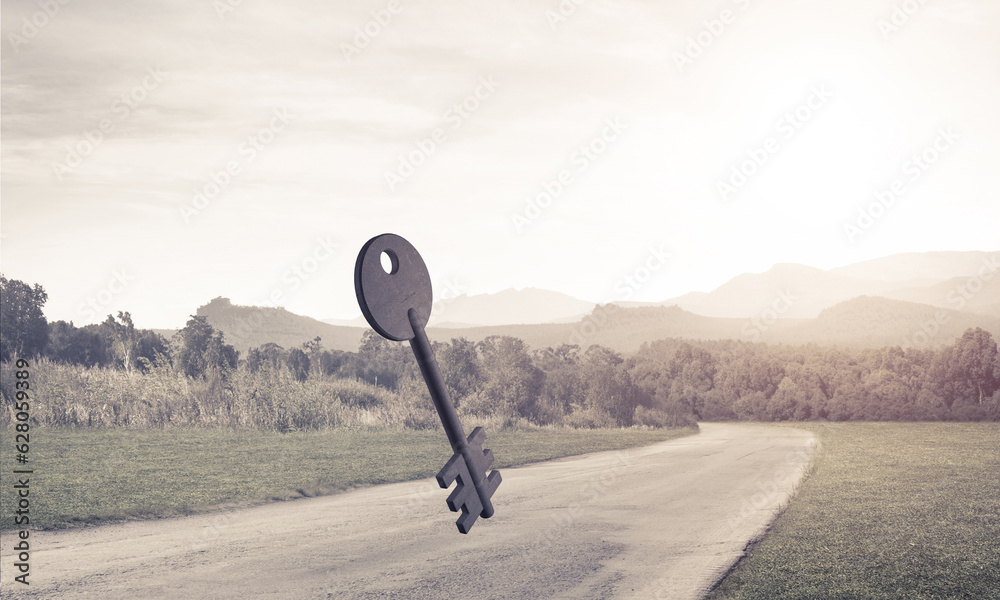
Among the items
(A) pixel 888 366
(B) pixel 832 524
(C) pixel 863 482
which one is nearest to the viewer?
(B) pixel 832 524

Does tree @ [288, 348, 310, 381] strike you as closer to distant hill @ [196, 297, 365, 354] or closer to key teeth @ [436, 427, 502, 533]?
distant hill @ [196, 297, 365, 354]

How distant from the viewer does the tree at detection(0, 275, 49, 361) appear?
131 feet

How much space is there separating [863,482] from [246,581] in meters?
16.1

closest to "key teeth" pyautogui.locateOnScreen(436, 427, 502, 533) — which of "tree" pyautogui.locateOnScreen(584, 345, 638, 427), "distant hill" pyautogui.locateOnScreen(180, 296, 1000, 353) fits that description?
"tree" pyautogui.locateOnScreen(584, 345, 638, 427)

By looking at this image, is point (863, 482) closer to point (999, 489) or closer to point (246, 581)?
point (999, 489)

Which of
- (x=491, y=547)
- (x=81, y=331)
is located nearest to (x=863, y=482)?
(x=491, y=547)

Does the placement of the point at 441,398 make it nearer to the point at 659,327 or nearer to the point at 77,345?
the point at 77,345

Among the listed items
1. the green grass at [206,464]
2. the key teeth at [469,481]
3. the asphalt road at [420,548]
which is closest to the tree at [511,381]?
the green grass at [206,464]

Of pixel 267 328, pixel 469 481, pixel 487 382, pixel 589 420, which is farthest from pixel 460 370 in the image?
pixel 267 328

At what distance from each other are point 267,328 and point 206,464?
9718cm

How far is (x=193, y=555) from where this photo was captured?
A: 10289 millimetres

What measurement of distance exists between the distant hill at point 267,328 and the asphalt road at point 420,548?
9373 centimetres

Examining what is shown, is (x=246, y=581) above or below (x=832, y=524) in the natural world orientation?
above

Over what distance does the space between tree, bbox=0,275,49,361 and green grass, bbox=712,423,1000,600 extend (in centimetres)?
4154
